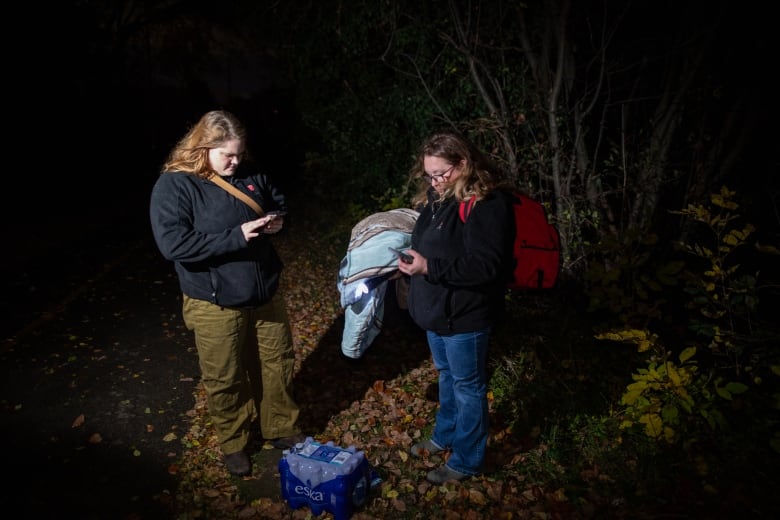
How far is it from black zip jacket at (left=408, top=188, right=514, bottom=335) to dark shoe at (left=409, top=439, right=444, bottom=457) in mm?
1266

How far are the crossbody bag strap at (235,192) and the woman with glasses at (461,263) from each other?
1.08m

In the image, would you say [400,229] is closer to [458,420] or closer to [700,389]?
[458,420]

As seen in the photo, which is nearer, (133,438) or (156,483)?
(156,483)

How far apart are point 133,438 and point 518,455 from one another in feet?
10.2

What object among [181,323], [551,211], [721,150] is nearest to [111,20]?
[181,323]

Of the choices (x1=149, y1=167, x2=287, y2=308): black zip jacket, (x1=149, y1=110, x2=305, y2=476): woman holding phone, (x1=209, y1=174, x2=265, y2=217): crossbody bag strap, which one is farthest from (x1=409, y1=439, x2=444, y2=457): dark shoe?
(x1=209, y1=174, x2=265, y2=217): crossbody bag strap

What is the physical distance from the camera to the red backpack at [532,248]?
319 centimetres

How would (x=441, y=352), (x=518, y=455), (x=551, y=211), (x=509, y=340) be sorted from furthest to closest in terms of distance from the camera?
(x=551, y=211) → (x=509, y=340) → (x=518, y=455) → (x=441, y=352)

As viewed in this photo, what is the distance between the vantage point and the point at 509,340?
18.2 feet

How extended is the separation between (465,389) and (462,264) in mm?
876

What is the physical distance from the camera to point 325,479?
3.36 metres

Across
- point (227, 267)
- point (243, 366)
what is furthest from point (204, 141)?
point (243, 366)

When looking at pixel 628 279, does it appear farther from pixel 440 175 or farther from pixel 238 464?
pixel 238 464

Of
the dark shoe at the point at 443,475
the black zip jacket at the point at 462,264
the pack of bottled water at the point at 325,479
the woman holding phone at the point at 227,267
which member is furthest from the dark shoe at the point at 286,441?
the black zip jacket at the point at 462,264
